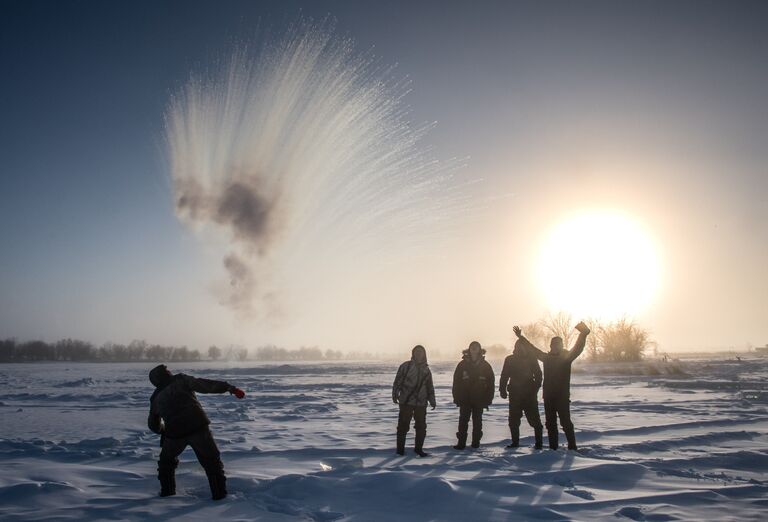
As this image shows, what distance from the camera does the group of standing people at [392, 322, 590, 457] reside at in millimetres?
8258

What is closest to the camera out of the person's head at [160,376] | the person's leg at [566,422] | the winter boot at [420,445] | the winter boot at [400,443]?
the person's head at [160,376]

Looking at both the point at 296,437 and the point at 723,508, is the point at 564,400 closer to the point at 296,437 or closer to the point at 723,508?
the point at 723,508

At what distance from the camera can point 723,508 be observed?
489 centimetres

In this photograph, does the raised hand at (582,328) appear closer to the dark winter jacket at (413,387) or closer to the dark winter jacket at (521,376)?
the dark winter jacket at (521,376)

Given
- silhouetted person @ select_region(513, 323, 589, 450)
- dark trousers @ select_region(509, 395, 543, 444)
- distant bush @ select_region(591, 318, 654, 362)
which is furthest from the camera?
distant bush @ select_region(591, 318, 654, 362)

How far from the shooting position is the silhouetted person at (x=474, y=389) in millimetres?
8773

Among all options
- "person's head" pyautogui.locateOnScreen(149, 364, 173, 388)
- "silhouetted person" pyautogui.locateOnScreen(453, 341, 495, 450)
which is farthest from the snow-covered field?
"person's head" pyautogui.locateOnScreen(149, 364, 173, 388)

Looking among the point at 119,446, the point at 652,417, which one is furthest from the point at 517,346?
the point at 119,446

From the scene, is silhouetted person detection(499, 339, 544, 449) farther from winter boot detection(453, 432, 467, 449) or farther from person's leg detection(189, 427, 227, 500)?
person's leg detection(189, 427, 227, 500)

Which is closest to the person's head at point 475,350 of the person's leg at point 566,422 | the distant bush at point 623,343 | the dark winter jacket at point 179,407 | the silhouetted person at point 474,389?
the silhouetted person at point 474,389

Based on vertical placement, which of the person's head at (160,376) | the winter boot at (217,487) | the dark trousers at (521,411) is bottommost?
the winter boot at (217,487)

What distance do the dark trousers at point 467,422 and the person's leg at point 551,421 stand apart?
1.19 m

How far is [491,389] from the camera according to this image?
8953 mm

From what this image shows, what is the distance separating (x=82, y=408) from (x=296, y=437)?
32.4 ft
